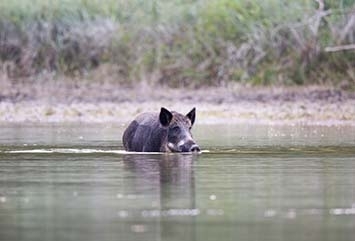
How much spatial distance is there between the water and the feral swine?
1.07 ft

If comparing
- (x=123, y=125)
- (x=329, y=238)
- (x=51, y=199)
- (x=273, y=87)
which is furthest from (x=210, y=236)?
(x=273, y=87)

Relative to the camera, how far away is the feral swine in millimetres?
18453

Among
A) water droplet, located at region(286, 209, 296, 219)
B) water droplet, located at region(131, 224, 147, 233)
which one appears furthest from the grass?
water droplet, located at region(131, 224, 147, 233)

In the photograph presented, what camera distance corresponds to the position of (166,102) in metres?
28.4

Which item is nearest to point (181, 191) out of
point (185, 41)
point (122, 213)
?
point (122, 213)

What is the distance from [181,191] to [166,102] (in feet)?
49.8

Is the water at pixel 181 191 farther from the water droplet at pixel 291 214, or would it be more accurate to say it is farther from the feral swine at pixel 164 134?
the feral swine at pixel 164 134

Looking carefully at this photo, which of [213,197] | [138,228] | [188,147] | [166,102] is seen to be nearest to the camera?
[138,228]

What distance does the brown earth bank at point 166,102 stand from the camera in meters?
27.0

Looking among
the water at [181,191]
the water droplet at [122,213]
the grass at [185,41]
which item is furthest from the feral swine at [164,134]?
the grass at [185,41]

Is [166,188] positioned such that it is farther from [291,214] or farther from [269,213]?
[291,214]

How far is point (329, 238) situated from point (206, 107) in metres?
18.0

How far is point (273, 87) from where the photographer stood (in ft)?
96.3

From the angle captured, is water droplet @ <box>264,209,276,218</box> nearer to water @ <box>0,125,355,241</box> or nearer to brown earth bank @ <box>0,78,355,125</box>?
water @ <box>0,125,355,241</box>
